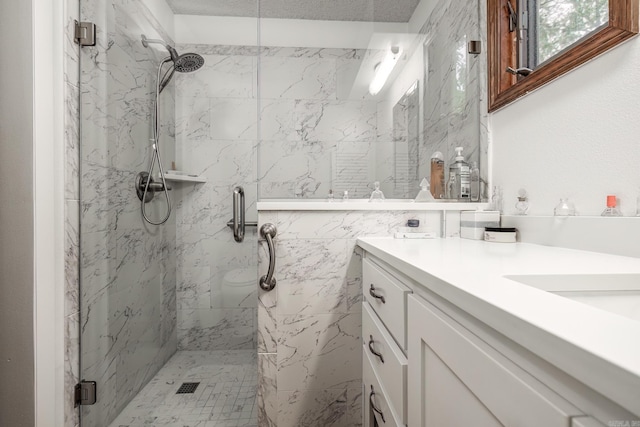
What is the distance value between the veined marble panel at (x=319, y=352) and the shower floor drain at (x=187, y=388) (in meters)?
0.68

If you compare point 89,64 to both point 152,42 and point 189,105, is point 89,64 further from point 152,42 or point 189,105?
point 189,105

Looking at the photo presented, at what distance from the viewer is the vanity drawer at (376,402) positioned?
27.8 inches

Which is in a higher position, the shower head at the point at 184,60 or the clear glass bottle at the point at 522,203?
the shower head at the point at 184,60

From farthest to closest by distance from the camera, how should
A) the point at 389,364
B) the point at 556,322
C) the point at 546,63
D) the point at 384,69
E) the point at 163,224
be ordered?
the point at 163,224, the point at 384,69, the point at 546,63, the point at 389,364, the point at 556,322

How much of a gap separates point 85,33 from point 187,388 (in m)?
1.72

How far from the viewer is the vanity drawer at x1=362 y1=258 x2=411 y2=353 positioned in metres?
0.62

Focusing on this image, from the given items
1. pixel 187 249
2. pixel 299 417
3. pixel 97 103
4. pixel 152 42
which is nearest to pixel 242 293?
pixel 187 249

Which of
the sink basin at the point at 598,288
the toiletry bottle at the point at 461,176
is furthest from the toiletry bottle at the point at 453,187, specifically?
the sink basin at the point at 598,288

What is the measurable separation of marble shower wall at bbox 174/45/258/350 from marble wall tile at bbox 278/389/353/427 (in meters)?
0.81

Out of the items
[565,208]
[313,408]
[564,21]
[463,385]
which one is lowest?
[313,408]

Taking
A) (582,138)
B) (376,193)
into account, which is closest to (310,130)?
(376,193)

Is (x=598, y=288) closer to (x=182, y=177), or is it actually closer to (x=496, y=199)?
(x=496, y=199)

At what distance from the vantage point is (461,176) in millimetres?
1303

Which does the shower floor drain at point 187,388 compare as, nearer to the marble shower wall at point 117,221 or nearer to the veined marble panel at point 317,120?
the marble shower wall at point 117,221
